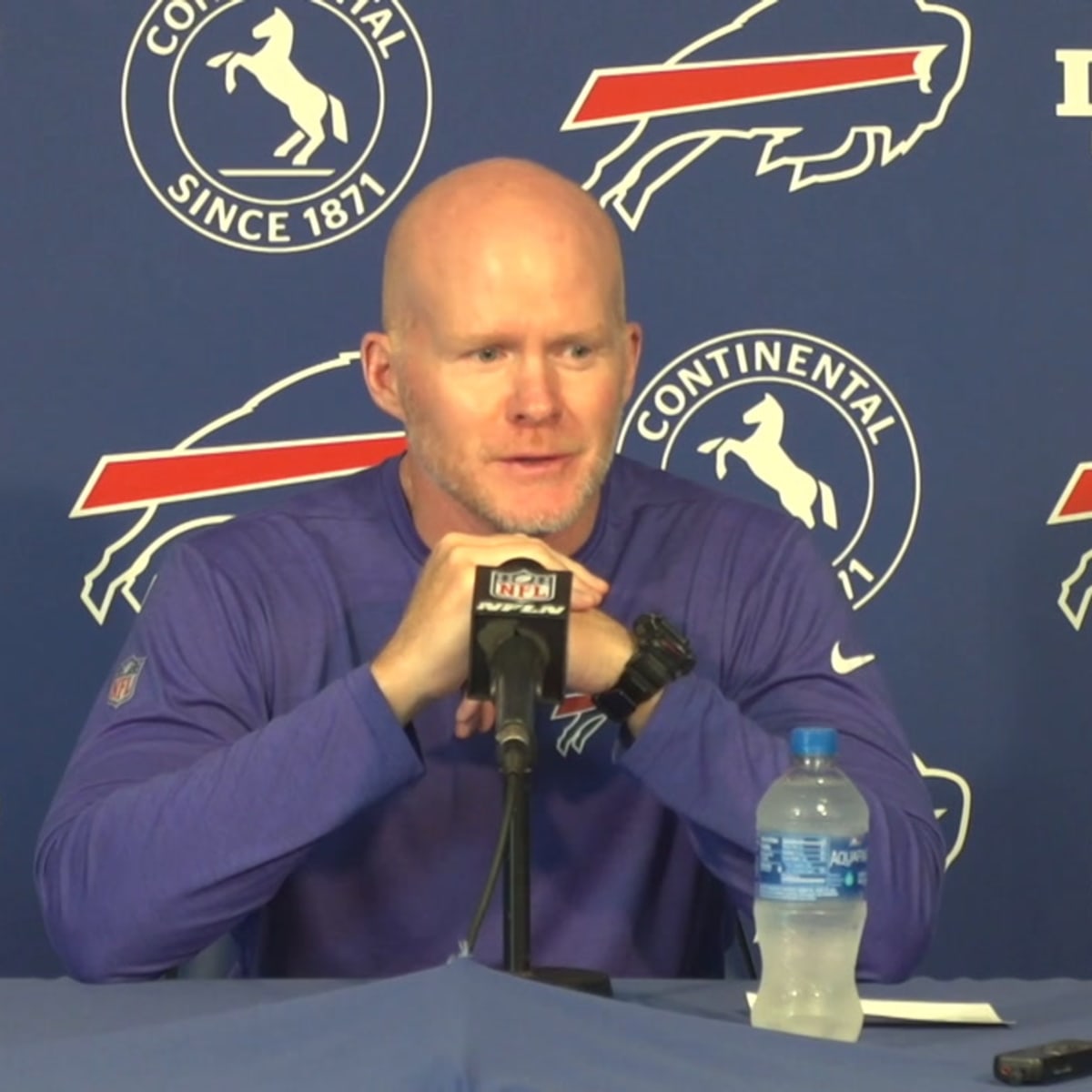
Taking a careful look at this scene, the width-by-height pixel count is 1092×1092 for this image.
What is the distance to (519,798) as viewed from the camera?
146 cm

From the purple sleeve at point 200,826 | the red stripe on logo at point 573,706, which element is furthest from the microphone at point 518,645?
the red stripe on logo at point 573,706

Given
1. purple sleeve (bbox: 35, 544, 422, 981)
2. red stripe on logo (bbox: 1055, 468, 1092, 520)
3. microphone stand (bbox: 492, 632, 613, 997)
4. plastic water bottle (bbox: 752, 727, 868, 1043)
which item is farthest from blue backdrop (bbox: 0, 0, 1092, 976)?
microphone stand (bbox: 492, 632, 613, 997)

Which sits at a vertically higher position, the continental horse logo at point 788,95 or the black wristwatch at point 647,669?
the continental horse logo at point 788,95

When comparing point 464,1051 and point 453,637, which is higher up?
point 453,637

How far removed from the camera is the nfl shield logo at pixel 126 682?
1926 mm

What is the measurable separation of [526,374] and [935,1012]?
0.70 metres

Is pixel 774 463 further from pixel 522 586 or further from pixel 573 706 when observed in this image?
pixel 522 586

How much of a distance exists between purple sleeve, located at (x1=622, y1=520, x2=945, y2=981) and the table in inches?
15.6

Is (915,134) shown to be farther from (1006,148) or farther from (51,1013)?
(51,1013)

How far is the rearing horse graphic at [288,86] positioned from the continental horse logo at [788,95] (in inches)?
10.7

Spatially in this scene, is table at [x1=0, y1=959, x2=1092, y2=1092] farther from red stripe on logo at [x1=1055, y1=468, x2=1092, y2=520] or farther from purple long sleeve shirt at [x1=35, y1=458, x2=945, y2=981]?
red stripe on logo at [x1=1055, y1=468, x2=1092, y2=520]

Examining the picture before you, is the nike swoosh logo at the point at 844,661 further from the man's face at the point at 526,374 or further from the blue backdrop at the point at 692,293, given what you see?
the blue backdrop at the point at 692,293

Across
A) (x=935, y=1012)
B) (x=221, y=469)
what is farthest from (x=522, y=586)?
(x=221, y=469)

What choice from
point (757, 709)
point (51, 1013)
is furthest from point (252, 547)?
point (51, 1013)
